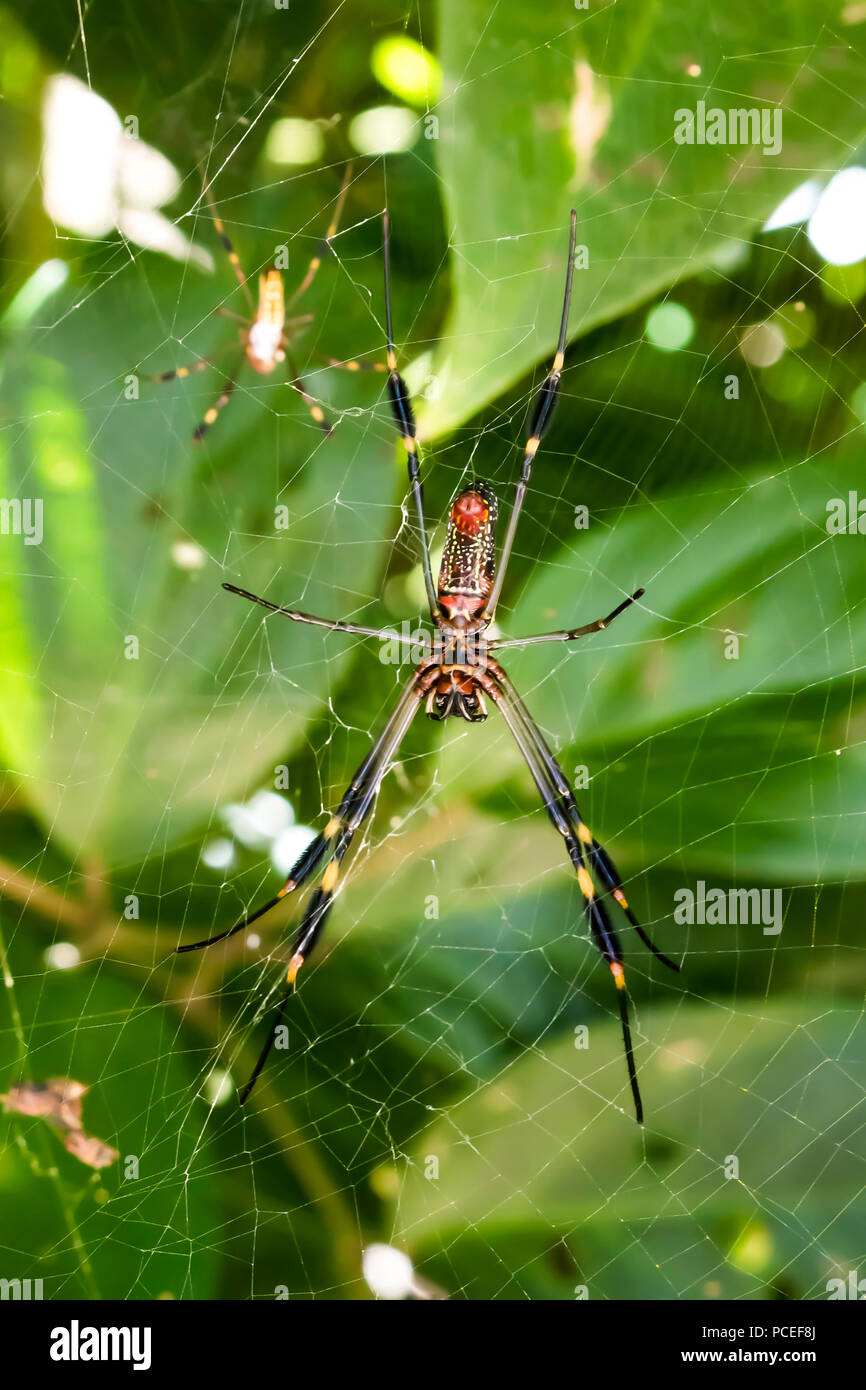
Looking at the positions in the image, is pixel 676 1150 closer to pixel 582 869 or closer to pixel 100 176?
pixel 582 869

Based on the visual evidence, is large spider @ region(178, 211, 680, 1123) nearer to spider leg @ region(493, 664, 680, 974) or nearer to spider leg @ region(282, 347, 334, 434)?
spider leg @ region(493, 664, 680, 974)

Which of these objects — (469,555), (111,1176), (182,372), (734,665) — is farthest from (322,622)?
(111,1176)

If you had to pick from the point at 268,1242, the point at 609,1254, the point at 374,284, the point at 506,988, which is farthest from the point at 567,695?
the point at 268,1242

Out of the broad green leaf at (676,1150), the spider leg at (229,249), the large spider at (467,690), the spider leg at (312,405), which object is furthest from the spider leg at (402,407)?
the broad green leaf at (676,1150)

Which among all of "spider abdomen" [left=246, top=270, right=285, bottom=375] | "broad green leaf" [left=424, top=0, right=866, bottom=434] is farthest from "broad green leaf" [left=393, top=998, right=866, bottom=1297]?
"spider abdomen" [left=246, top=270, right=285, bottom=375]

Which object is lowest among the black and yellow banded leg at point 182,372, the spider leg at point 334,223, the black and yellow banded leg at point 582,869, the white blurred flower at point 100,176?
the black and yellow banded leg at point 582,869

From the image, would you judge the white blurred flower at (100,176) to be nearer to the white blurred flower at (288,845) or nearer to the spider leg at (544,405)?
the spider leg at (544,405)
